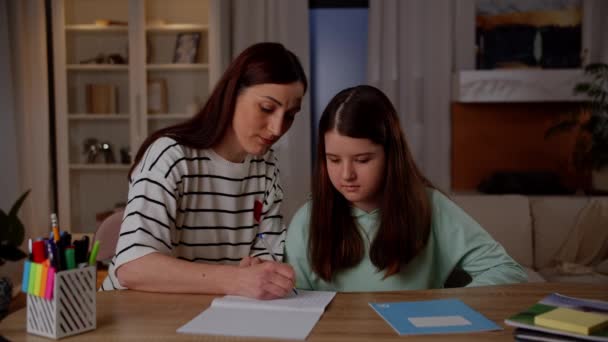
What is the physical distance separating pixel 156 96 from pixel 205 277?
3.69 m

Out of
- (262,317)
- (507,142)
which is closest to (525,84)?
(507,142)

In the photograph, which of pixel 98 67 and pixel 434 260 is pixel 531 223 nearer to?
pixel 434 260

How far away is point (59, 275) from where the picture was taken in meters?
1.08

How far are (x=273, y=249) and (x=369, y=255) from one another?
0.30 m

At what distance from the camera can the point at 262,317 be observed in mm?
1201

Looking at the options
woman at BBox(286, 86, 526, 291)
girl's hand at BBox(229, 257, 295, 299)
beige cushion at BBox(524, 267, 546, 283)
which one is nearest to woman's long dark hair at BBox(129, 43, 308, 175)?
woman at BBox(286, 86, 526, 291)

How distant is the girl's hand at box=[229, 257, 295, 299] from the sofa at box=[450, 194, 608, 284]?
2157 mm

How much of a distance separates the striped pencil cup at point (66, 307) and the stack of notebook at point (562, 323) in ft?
2.33

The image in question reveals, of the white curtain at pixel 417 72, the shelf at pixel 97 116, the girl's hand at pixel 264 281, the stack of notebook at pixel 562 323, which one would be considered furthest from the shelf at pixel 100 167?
the stack of notebook at pixel 562 323

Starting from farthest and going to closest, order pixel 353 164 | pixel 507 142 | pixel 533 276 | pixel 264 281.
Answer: pixel 507 142
pixel 533 276
pixel 353 164
pixel 264 281

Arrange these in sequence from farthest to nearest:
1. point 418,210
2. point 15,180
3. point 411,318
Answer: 1. point 15,180
2. point 418,210
3. point 411,318

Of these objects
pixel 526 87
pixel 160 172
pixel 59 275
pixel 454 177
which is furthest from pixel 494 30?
pixel 59 275

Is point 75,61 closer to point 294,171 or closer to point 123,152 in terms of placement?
point 123,152

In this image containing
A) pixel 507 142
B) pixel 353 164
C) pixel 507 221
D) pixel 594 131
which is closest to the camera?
pixel 353 164
